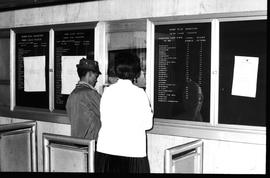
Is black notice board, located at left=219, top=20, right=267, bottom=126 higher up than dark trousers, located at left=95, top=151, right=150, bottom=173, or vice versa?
black notice board, located at left=219, top=20, right=267, bottom=126

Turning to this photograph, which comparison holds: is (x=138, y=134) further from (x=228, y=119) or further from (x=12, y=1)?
(x=12, y=1)

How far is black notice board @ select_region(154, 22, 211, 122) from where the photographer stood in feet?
11.2

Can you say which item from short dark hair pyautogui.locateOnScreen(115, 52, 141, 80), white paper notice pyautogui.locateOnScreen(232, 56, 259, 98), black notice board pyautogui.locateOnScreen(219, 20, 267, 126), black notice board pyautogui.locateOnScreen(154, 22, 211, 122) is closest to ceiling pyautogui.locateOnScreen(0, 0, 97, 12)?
black notice board pyautogui.locateOnScreen(154, 22, 211, 122)

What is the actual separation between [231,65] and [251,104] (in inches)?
14.5

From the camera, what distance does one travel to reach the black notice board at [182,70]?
342 centimetres

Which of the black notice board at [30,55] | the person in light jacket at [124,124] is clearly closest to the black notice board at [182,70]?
the person in light jacket at [124,124]

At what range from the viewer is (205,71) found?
3.41 m

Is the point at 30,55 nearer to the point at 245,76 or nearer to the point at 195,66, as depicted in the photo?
the point at 195,66

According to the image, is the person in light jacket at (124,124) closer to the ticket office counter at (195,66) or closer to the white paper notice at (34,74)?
the ticket office counter at (195,66)

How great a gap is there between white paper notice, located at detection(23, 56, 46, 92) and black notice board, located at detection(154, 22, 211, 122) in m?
1.57

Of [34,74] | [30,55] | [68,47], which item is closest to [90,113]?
[68,47]

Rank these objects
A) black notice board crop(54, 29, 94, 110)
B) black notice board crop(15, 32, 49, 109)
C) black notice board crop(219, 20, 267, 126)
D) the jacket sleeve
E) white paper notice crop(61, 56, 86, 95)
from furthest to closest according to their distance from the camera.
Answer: black notice board crop(15, 32, 49, 109) < white paper notice crop(61, 56, 86, 95) < black notice board crop(54, 29, 94, 110) < the jacket sleeve < black notice board crop(219, 20, 267, 126)

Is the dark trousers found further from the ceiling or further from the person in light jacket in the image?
the ceiling

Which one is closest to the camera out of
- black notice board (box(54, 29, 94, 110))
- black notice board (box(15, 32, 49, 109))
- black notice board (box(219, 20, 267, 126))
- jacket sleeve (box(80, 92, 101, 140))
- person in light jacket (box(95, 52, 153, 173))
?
person in light jacket (box(95, 52, 153, 173))
